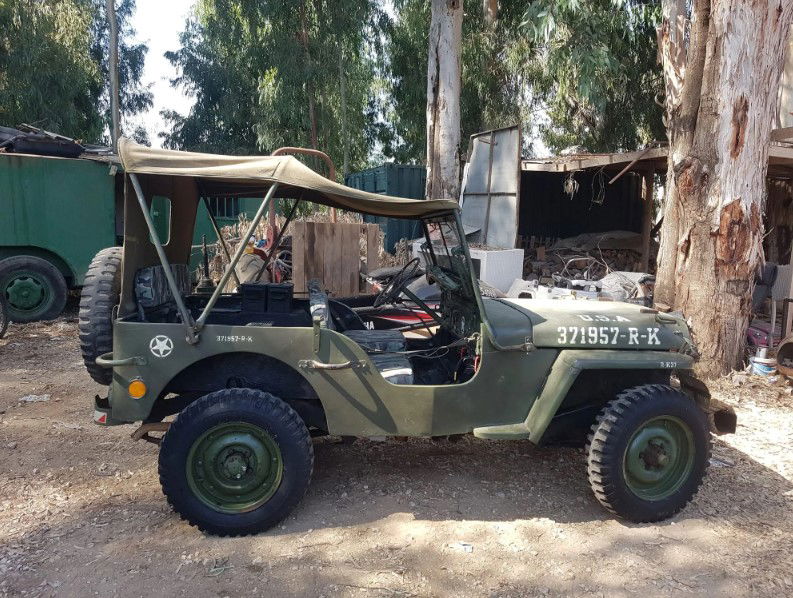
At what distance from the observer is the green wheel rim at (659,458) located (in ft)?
11.4

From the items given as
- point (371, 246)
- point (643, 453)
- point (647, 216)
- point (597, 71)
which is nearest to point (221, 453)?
point (643, 453)

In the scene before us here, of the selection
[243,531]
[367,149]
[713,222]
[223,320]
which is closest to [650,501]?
[243,531]

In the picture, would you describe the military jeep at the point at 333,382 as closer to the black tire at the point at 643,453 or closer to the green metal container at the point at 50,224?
the black tire at the point at 643,453

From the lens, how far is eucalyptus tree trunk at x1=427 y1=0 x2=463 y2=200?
11.8m

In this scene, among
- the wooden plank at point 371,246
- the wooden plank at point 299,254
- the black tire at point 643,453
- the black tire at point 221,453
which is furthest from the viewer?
the wooden plank at point 371,246

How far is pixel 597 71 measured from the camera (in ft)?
42.6

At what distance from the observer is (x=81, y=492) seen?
3752 millimetres

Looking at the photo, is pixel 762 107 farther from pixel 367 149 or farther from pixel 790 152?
pixel 367 149

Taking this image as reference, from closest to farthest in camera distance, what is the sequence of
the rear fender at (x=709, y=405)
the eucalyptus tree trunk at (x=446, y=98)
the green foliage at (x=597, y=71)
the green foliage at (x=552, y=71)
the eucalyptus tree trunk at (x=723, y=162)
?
the rear fender at (x=709, y=405), the eucalyptus tree trunk at (x=723, y=162), the eucalyptus tree trunk at (x=446, y=98), the green foliage at (x=597, y=71), the green foliage at (x=552, y=71)

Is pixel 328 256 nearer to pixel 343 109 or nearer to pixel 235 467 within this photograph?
pixel 235 467

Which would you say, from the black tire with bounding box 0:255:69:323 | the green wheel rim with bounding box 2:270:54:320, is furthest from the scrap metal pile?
the green wheel rim with bounding box 2:270:54:320

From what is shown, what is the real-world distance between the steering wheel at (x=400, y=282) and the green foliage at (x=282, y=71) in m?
15.3

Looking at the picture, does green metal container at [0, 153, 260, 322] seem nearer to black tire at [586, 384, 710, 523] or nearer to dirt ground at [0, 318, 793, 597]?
dirt ground at [0, 318, 793, 597]

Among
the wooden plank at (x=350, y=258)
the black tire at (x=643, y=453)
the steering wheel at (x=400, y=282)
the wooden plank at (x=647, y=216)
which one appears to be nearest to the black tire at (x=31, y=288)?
the wooden plank at (x=350, y=258)
